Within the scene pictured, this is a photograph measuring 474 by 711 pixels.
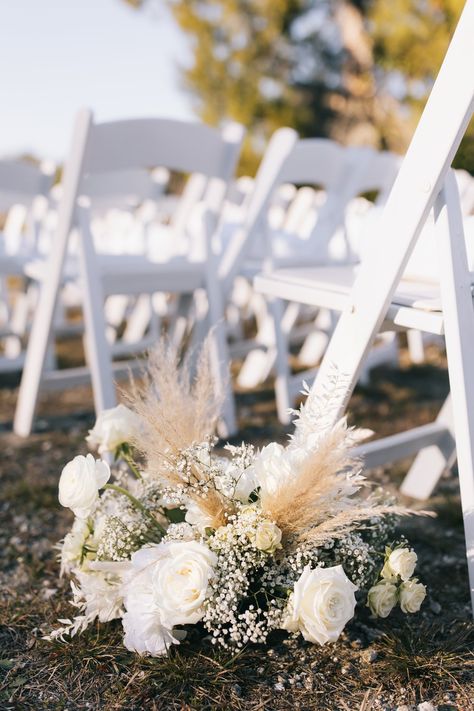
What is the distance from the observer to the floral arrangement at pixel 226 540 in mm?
1231

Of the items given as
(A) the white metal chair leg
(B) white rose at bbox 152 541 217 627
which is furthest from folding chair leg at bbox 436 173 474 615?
(A) the white metal chair leg

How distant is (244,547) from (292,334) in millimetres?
2671

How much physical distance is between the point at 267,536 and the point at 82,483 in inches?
14.8

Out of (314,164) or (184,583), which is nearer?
(184,583)

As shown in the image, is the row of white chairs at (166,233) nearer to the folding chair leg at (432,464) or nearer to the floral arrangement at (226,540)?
the floral arrangement at (226,540)

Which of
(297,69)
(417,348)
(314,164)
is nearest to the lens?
(314,164)

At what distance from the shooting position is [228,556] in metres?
1.29

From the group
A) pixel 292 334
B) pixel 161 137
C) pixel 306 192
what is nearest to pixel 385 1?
pixel 306 192

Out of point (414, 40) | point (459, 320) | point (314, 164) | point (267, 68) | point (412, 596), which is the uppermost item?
point (414, 40)

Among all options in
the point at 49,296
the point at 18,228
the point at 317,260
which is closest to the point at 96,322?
the point at 49,296

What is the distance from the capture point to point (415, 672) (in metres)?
1.28

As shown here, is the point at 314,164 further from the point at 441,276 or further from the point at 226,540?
the point at 226,540

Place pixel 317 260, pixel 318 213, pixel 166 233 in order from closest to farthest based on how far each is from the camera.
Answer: pixel 317 260
pixel 318 213
pixel 166 233

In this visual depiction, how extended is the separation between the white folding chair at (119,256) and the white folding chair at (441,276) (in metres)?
0.66
